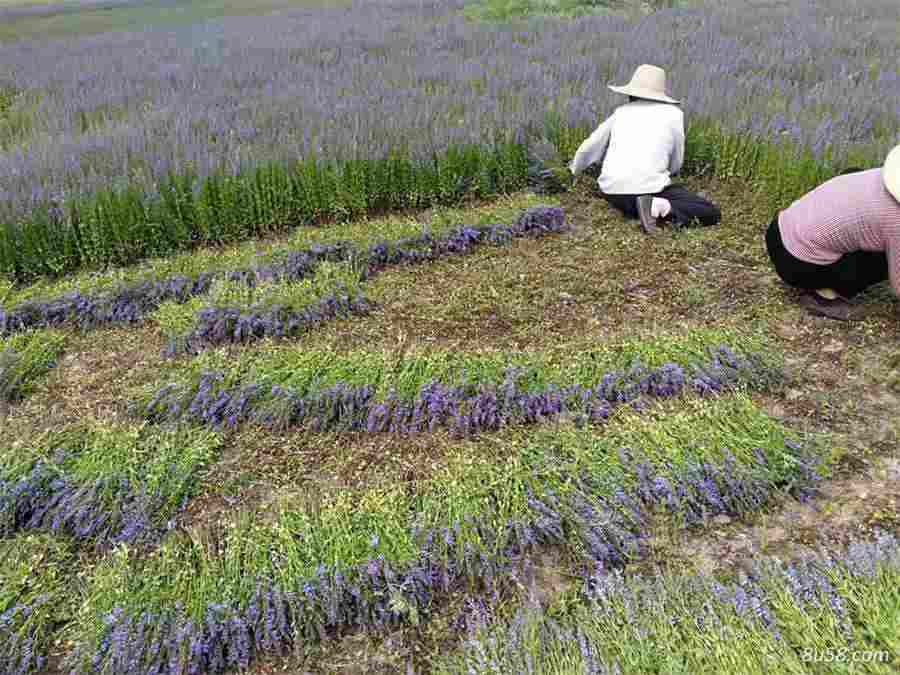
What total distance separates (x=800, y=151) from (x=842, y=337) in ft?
5.53

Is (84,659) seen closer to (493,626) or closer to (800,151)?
(493,626)

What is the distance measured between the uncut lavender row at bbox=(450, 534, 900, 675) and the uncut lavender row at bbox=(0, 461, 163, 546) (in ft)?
3.71

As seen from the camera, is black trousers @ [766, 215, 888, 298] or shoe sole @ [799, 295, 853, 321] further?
shoe sole @ [799, 295, 853, 321]

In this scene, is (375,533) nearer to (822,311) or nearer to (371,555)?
(371,555)

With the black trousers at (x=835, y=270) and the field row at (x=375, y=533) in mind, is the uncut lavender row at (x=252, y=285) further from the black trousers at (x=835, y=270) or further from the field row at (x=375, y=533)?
the black trousers at (x=835, y=270)

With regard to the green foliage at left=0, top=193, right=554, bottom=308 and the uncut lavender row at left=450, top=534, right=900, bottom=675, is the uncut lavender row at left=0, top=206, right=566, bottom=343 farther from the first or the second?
the uncut lavender row at left=450, top=534, right=900, bottom=675

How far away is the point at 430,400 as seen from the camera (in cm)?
268

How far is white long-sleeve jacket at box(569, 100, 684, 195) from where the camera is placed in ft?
13.6

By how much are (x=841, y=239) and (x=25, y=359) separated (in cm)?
360

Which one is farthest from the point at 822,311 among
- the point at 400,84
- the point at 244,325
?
the point at 400,84

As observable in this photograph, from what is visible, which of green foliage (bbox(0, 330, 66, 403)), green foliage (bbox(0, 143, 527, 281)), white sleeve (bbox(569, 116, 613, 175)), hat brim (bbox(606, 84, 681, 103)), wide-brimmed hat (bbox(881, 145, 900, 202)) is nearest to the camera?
wide-brimmed hat (bbox(881, 145, 900, 202))

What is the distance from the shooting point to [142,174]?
4.29m

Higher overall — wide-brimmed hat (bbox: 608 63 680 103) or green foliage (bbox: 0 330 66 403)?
wide-brimmed hat (bbox: 608 63 680 103)

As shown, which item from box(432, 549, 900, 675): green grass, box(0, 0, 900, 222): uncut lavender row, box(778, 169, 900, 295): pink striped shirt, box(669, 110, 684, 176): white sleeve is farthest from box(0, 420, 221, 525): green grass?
box(669, 110, 684, 176): white sleeve
